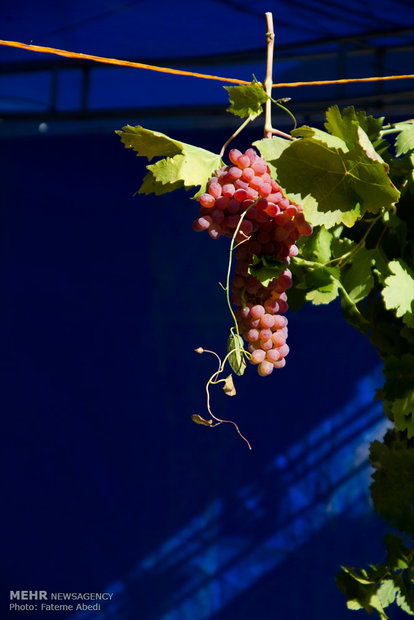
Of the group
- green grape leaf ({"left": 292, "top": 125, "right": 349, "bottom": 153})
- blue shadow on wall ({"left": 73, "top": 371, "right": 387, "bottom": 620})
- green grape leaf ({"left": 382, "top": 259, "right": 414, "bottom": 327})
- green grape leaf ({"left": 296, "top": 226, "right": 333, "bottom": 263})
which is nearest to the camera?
→ green grape leaf ({"left": 292, "top": 125, "right": 349, "bottom": 153})

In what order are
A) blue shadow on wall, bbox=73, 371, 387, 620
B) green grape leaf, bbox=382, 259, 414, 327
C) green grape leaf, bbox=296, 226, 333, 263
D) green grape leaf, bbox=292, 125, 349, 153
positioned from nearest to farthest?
Answer: green grape leaf, bbox=292, 125, 349, 153 → green grape leaf, bbox=382, 259, 414, 327 → green grape leaf, bbox=296, 226, 333, 263 → blue shadow on wall, bbox=73, 371, 387, 620

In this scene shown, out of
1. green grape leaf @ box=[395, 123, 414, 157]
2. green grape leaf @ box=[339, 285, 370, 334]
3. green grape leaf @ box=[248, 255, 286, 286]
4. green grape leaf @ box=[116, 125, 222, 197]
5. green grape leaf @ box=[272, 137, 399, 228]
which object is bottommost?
green grape leaf @ box=[248, 255, 286, 286]

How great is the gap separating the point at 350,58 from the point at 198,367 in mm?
1120

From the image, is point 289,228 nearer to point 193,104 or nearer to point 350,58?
point 350,58

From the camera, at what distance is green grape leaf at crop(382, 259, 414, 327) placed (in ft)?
2.44

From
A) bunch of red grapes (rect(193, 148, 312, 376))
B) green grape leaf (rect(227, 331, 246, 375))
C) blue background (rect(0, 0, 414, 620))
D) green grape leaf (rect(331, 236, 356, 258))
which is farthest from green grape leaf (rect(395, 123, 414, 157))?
blue background (rect(0, 0, 414, 620))

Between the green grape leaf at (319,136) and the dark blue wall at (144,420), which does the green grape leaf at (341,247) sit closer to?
the green grape leaf at (319,136)

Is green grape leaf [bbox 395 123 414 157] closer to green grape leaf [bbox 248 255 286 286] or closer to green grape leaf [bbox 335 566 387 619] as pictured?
green grape leaf [bbox 248 255 286 286]

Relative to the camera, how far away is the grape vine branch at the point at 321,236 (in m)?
0.63

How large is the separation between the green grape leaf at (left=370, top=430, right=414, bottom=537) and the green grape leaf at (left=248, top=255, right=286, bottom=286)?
0.37 metres

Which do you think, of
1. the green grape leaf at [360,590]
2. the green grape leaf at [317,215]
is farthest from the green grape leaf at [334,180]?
the green grape leaf at [360,590]

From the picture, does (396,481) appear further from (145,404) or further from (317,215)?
(145,404)

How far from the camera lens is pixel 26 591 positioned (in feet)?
8.28

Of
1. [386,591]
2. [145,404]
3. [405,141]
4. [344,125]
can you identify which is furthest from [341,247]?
[145,404]
